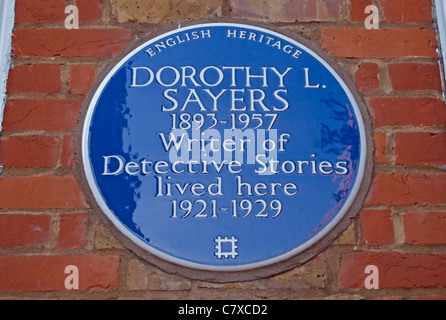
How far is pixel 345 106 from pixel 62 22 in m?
0.79

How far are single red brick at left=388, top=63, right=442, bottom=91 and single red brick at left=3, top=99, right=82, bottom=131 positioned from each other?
83 centimetres

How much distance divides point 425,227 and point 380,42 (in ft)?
1.65

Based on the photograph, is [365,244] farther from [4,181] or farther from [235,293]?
[4,181]

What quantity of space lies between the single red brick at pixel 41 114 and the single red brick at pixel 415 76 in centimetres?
83

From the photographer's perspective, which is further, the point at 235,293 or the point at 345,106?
the point at 345,106

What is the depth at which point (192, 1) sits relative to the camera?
1.43 metres

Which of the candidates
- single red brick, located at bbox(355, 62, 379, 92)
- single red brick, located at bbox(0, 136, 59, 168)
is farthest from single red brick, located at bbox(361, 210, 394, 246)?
single red brick, located at bbox(0, 136, 59, 168)

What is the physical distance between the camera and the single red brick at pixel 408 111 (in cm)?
133

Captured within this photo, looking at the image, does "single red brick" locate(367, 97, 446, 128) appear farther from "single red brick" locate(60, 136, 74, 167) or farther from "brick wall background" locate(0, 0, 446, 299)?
"single red brick" locate(60, 136, 74, 167)

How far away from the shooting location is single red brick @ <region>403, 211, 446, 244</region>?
125cm

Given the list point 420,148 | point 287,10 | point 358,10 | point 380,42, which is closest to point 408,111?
point 420,148

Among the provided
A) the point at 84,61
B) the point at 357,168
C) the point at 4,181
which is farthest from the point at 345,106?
the point at 4,181

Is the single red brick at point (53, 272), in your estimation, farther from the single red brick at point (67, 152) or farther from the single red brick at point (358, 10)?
the single red brick at point (358, 10)

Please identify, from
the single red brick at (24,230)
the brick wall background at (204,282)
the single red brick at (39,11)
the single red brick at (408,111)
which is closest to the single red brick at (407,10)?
the brick wall background at (204,282)
